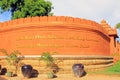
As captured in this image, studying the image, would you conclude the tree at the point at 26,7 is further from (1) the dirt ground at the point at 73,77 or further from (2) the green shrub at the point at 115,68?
(1) the dirt ground at the point at 73,77

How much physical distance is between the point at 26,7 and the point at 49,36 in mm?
14589

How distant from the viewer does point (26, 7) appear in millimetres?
32562

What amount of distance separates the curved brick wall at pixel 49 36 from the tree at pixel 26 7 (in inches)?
497

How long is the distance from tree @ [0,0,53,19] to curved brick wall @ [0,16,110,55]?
12.6m

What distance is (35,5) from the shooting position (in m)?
32.6

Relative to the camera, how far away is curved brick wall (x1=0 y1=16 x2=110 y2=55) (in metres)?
18.7

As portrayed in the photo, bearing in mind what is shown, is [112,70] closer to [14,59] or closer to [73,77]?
[73,77]

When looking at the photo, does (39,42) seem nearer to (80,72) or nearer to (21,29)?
(21,29)

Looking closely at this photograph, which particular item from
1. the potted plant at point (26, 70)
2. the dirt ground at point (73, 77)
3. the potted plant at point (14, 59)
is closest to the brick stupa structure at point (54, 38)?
the potted plant at point (14, 59)

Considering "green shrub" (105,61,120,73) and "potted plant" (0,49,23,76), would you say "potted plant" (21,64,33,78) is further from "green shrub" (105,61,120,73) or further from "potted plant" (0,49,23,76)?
"green shrub" (105,61,120,73)

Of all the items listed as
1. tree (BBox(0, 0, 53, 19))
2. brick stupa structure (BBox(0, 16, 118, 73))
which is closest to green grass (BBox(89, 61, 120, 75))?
brick stupa structure (BBox(0, 16, 118, 73))

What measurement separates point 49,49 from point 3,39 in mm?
3366

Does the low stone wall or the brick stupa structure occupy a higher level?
the brick stupa structure

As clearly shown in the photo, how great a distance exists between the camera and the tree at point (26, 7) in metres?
32.3
